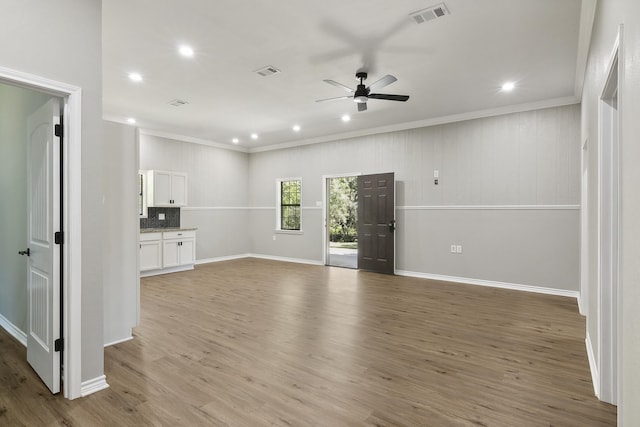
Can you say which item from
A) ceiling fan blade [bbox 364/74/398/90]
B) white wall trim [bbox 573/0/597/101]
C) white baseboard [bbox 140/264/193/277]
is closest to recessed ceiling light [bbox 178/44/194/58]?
ceiling fan blade [bbox 364/74/398/90]

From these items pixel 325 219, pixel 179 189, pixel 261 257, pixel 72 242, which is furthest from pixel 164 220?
pixel 72 242

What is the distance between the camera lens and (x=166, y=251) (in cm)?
672

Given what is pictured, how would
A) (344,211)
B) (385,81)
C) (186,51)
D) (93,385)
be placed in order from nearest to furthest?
(93,385)
(186,51)
(385,81)
(344,211)

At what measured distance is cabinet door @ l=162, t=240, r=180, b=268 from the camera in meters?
6.68

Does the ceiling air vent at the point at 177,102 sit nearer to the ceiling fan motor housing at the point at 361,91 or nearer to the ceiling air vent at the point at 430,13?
the ceiling fan motor housing at the point at 361,91

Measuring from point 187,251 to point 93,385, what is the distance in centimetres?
489

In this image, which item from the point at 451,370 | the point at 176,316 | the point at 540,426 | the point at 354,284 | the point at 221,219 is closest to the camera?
the point at 540,426

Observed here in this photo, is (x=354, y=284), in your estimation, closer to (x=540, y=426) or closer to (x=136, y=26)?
(x=540, y=426)

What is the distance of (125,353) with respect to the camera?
3.02 metres

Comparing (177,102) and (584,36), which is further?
(177,102)

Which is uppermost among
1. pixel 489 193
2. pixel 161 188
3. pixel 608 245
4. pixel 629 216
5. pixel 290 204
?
pixel 161 188

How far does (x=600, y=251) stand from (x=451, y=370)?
1384 millimetres

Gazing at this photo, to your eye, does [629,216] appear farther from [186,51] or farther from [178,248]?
[178,248]

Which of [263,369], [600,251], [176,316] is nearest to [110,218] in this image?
[176,316]
